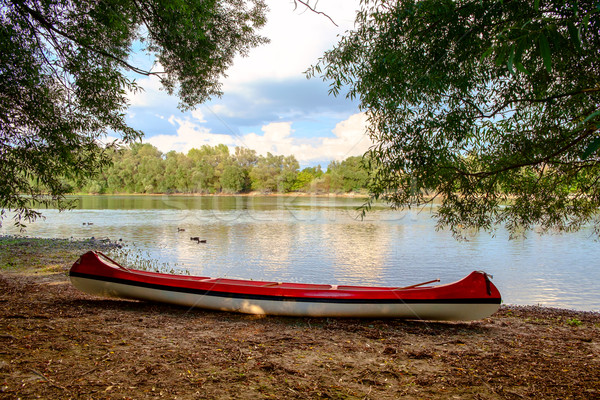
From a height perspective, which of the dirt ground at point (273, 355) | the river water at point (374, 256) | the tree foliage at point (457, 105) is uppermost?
the tree foliage at point (457, 105)

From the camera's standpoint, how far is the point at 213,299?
5.61 m

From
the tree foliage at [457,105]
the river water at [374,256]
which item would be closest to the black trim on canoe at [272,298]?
the tree foliage at [457,105]

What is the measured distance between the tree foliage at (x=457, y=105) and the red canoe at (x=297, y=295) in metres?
1.11

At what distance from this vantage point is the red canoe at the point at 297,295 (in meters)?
5.08

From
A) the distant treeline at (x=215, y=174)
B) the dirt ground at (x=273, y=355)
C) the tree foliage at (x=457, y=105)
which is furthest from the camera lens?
the distant treeline at (x=215, y=174)

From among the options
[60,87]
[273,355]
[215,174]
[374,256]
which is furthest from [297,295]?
[215,174]

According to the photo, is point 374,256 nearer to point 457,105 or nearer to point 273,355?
point 457,105

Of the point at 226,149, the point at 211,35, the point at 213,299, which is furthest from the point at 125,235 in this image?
the point at 226,149

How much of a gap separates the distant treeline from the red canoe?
2283 inches

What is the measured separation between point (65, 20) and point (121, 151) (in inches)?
84.3

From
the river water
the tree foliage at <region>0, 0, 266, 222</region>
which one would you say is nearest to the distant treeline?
the river water

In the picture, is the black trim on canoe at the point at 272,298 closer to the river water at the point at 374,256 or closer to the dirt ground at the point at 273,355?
the dirt ground at the point at 273,355

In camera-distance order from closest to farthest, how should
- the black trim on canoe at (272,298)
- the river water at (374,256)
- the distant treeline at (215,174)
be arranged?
the black trim on canoe at (272,298), the river water at (374,256), the distant treeline at (215,174)

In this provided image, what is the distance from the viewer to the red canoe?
16.7 ft
